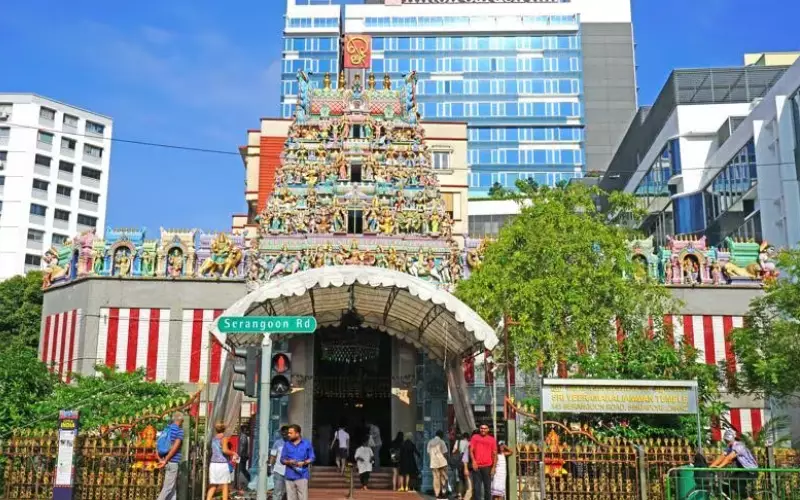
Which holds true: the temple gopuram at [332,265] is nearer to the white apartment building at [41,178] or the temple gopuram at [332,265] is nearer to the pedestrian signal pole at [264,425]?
the pedestrian signal pole at [264,425]

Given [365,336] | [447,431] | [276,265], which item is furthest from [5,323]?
[447,431]

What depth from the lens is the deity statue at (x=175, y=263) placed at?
31.8 meters

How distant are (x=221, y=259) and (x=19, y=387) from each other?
1268cm

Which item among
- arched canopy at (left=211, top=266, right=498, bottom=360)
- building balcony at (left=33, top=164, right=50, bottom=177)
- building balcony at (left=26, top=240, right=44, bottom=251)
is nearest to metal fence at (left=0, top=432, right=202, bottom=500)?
arched canopy at (left=211, top=266, right=498, bottom=360)

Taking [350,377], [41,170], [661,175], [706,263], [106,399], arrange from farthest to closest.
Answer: [41,170] → [661,175] → [706,263] → [350,377] → [106,399]

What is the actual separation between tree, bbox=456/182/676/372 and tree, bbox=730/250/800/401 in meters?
2.58

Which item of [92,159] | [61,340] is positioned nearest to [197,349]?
[61,340]

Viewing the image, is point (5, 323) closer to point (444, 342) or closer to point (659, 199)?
point (444, 342)

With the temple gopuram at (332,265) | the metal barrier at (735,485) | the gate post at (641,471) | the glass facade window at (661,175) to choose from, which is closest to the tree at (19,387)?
the temple gopuram at (332,265)

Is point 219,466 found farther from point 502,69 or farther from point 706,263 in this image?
point 502,69

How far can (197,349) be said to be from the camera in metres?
31.3

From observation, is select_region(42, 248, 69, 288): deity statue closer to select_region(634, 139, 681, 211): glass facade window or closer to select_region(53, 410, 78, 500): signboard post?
select_region(53, 410, 78, 500): signboard post

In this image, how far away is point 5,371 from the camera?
19688 mm

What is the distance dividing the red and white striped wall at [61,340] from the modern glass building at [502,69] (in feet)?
171
